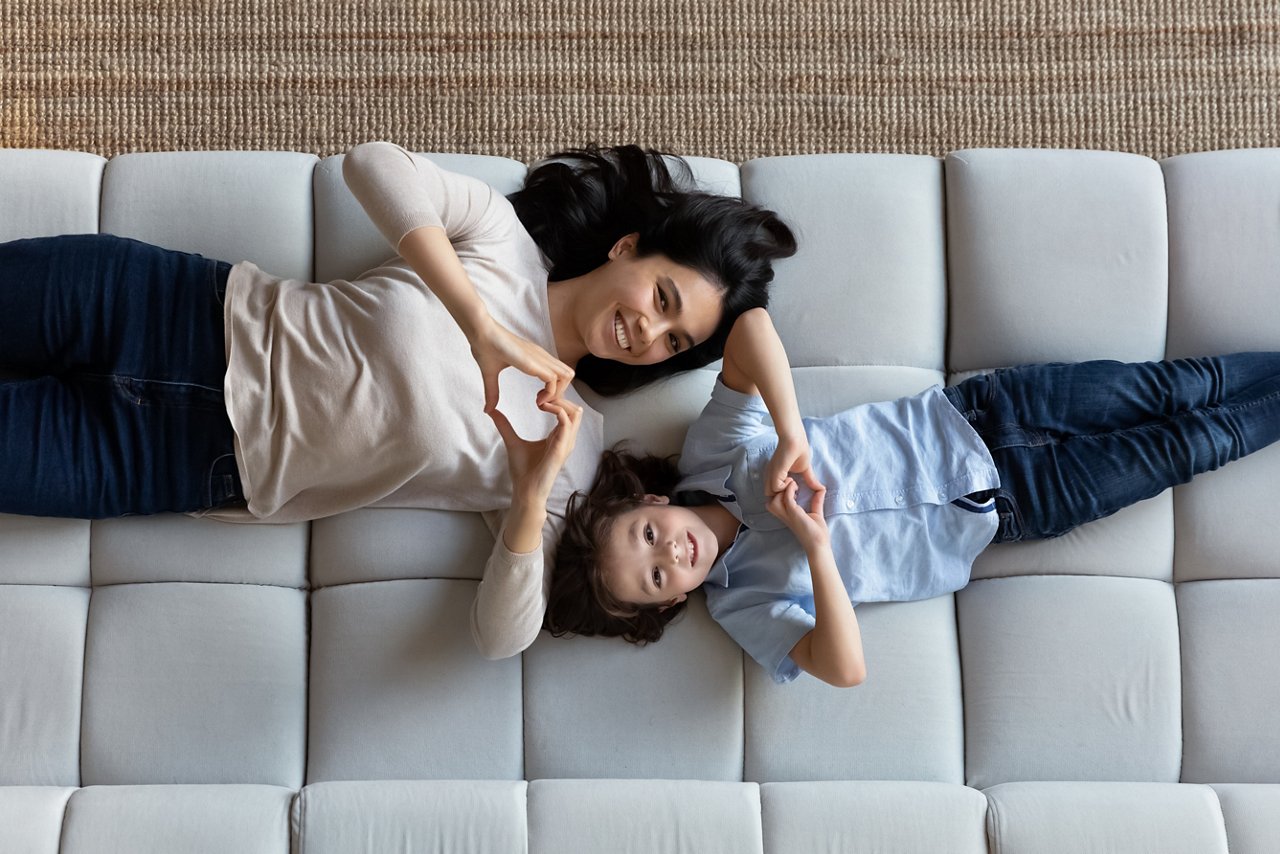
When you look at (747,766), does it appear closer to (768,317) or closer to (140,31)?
(768,317)

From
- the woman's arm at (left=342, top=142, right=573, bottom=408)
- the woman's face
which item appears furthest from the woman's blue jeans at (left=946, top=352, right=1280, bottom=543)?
the woman's arm at (left=342, top=142, right=573, bottom=408)

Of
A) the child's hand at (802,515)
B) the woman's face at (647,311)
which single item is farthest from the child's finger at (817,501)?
the woman's face at (647,311)

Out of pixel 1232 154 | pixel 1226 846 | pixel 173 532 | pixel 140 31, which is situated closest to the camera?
pixel 1226 846

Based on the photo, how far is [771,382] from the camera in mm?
1282

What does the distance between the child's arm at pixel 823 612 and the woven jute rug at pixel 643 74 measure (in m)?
0.70

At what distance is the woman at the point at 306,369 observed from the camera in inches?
48.9

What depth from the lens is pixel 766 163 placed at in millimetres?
1459

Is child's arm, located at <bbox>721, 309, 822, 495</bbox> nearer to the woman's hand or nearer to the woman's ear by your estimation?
the woman's ear

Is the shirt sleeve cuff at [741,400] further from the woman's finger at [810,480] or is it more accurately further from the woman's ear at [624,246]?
→ the woman's ear at [624,246]

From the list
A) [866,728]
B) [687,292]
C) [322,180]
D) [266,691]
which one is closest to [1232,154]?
[687,292]

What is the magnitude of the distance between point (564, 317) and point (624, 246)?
12 centimetres


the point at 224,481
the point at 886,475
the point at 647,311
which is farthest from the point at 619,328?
the point at 224,481

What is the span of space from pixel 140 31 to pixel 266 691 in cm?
109

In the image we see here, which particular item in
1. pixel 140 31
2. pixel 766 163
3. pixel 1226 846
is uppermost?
pixel 140 31
